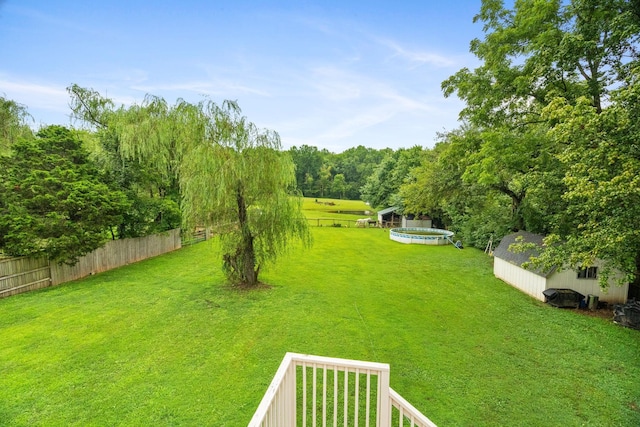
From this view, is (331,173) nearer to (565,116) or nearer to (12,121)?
(12,121)

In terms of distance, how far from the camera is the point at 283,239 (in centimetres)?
983

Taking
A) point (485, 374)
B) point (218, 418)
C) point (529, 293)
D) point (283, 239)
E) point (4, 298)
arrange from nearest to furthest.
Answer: point (218, 418), point (485, 374), point (4, 298), point (283, 239), point (529, 293)

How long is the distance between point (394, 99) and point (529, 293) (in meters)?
12.7

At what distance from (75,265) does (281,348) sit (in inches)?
346

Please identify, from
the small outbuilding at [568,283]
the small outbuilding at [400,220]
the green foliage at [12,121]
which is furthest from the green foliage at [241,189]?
the small outbuilding at [400,220]

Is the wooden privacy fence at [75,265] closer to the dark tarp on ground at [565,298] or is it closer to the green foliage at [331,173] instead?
the dark tarp on ground at [565,298]

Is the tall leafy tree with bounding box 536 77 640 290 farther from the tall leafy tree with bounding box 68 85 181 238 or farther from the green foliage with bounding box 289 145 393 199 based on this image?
the green foliage with bounding box 289 145 393 199

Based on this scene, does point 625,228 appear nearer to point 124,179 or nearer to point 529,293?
point 529,293

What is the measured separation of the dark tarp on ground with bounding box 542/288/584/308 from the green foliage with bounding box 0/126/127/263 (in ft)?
48.1

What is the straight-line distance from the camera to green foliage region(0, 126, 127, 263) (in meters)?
8.96

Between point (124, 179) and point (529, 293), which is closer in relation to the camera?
point (529, 293)

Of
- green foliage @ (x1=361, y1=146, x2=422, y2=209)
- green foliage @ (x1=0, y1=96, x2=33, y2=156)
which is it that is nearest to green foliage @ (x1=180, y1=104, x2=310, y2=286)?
green foliage @ (x1=0, y1=96, x2=33, y2=156)

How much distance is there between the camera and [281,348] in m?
6.39

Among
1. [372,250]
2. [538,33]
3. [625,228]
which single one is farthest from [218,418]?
[372,250]
